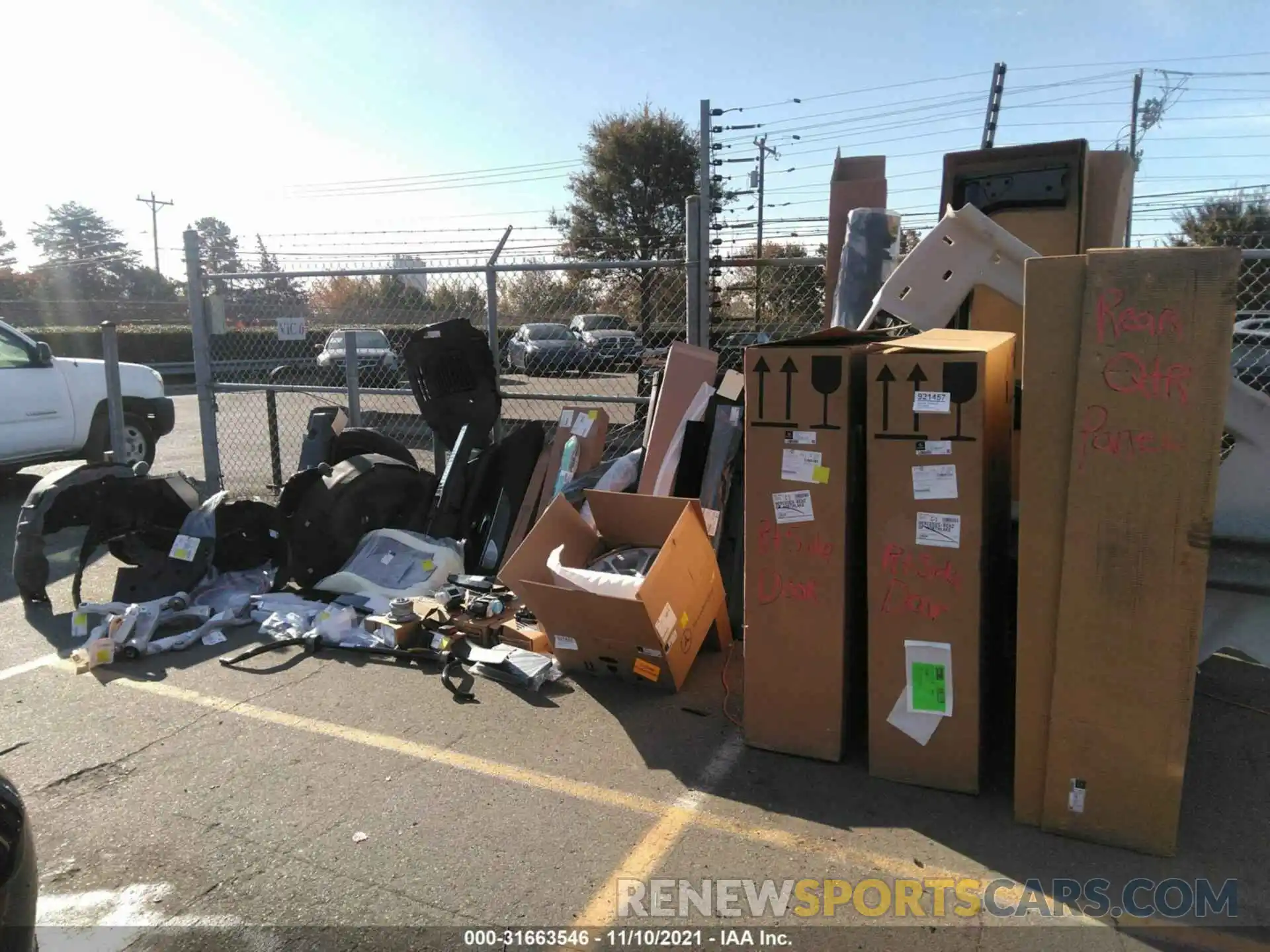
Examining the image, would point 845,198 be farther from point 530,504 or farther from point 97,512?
point 97,512

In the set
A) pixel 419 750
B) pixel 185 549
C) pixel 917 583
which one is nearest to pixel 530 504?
pixel 185 549

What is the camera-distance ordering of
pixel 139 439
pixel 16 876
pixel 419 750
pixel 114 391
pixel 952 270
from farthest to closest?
pixel 139 439
pixel 114 391
pixel 952 270
pixel 419 750
pixel 16 876

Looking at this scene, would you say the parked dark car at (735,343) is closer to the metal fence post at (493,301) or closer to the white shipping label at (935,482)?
the metal fence post at (493,301)

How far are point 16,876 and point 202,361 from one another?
6797mm

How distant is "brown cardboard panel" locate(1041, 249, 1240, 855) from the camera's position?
2566mm

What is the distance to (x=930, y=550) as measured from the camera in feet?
10.0

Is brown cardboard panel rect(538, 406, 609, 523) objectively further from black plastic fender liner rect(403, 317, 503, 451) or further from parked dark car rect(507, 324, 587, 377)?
parked dark car rect(507, 324, 587, 377)

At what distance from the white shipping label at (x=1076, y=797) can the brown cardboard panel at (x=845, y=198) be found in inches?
123

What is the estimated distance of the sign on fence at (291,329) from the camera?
295 inches

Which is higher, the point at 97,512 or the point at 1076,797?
the point at 97,512

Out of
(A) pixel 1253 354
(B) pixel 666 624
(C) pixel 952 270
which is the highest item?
(C) pixel 952 270

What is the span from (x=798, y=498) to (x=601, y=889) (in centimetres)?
156

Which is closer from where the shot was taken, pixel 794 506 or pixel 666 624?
pixel 794 506

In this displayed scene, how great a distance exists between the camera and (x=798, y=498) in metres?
3.26
